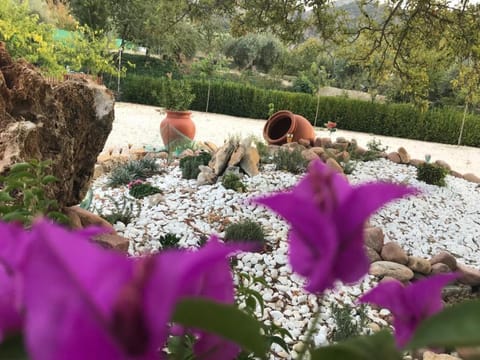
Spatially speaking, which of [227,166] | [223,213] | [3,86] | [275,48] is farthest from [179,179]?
[275,48]

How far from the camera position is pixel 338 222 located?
272 mm

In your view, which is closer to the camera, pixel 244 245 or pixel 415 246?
pixel 244 245

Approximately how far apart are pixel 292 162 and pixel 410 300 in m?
5.00

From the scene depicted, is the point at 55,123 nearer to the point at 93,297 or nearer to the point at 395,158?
the point at 93,297

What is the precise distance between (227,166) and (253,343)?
15.6ft

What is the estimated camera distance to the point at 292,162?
5.29 meters

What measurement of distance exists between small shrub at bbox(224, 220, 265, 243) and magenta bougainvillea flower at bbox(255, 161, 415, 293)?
3075mm

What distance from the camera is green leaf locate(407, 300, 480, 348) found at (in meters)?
0.21

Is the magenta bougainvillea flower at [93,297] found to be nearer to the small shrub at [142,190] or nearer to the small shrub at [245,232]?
the small shrub at [245,232]

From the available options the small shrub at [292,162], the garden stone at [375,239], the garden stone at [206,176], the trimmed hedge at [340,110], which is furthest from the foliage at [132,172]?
the trimmed hedge at [340,110]

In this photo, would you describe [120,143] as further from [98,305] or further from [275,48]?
[275,48]

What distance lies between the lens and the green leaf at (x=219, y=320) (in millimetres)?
206

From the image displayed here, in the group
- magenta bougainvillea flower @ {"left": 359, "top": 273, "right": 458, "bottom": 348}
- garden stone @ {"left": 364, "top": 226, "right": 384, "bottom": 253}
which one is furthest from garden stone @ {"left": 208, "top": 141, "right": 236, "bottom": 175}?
magenta bougainvillea flower @ {"left": 359, "top": 273, "right": 458, "bottom": 348}

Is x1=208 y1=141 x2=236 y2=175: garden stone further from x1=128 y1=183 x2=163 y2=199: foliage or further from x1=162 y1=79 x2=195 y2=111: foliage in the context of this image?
x1=162 y1=79 x2=195 y2=111: foliage
